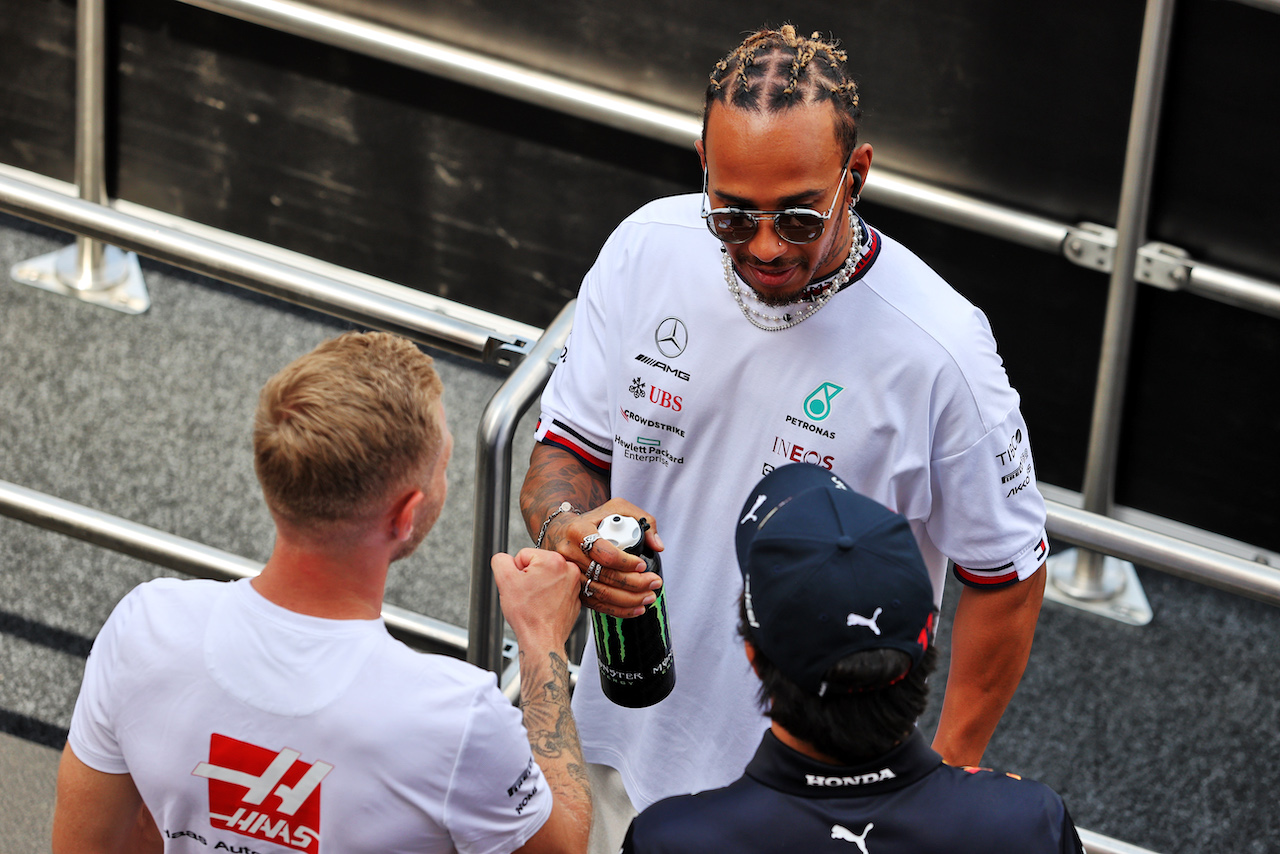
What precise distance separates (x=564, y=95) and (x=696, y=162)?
0.40m

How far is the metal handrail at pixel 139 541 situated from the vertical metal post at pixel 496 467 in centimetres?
43

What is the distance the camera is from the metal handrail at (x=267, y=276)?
7.53ft

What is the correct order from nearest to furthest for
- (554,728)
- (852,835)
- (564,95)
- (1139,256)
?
(852,835)
(554,728)
(1139,256)
(564,95)

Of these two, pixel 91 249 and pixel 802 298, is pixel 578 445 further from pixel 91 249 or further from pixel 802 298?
pixel 91 249

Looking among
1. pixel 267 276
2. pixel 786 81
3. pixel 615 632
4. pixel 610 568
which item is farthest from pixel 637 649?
pixel 267 276

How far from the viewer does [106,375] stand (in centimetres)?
394

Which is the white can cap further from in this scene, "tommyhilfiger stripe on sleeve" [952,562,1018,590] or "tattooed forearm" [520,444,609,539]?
"tommyhilfiger stripe on sleeve" [952,562,1018,590]

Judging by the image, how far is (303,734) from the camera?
1455 mm

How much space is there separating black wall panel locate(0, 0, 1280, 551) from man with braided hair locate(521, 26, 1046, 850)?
5.74 feet

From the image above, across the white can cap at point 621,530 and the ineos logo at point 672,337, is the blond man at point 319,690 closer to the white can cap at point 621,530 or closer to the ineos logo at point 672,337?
the white can cap at point 621,530

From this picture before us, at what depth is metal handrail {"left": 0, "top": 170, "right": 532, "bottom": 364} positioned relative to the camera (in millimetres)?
2295

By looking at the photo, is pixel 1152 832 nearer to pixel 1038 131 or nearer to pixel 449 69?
pixel 1038 131

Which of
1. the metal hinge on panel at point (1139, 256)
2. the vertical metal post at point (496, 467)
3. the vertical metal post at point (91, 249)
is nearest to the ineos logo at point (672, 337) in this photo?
the vertical metal post at point (496, 467)

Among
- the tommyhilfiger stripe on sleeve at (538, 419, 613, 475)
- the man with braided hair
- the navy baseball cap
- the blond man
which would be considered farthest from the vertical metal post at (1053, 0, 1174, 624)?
the blond man
